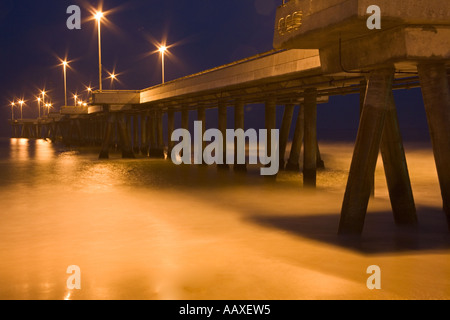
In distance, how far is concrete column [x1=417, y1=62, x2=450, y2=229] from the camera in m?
10.4

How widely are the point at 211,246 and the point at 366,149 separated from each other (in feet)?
12.2

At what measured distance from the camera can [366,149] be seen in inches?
422

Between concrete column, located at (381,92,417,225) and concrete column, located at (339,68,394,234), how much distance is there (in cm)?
69

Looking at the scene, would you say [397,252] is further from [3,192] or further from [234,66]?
[3,192]

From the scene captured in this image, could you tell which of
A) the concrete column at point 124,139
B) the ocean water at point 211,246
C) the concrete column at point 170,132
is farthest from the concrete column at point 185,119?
the ocean water at point 211,246

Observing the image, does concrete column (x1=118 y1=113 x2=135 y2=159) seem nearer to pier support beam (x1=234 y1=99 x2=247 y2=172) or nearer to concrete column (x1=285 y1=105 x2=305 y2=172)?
pier support beam (x1=234 y1=99 x2=247 y2=172)

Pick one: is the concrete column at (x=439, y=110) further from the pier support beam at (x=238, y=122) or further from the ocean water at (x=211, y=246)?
the pier support beam at (x=238, y=122)

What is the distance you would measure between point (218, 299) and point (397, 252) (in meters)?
4.21

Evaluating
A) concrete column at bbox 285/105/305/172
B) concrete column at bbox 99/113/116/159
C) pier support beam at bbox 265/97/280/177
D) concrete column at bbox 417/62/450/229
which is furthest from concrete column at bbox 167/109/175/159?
concrete column at bbox 417/62/450/229

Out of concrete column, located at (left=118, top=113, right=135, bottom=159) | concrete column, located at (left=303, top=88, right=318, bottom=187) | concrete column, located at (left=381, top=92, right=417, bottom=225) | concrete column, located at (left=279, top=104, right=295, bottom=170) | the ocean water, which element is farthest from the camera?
concrete column, located at (left=118, top=113, right=135, bottom=159)

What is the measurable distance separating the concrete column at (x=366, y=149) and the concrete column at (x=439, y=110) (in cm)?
75

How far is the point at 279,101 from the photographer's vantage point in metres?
29.4

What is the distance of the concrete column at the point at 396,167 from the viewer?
11.8 m

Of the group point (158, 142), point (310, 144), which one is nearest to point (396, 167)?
point (310, 144)
